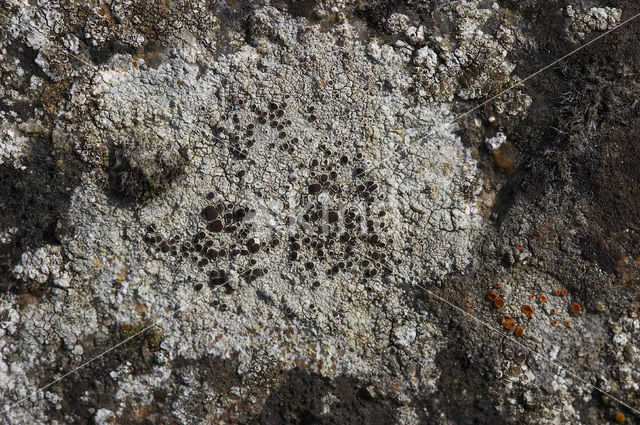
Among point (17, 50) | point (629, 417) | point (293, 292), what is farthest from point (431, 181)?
point (17, 50)

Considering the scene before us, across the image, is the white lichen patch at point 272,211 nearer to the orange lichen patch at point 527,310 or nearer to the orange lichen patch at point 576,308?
the orange lichen patch at point 527,310

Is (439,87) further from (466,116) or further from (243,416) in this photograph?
(243,416)

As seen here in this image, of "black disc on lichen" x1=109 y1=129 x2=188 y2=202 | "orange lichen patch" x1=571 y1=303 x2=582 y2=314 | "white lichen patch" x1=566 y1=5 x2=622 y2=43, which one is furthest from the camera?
"white lichen patch" x1=566 y1=5 x2=622 y2=43

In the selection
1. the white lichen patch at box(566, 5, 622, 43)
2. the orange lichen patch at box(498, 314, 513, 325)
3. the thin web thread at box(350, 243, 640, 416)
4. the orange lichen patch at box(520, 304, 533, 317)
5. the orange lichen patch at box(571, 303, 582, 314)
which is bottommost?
the thin web thread at box(350, 243, 640, 416)

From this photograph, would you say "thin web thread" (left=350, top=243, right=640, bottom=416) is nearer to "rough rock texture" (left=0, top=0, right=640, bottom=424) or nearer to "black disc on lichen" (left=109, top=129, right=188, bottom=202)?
"rough rock texture" (left=0, top=0, right=640, bottom=424)

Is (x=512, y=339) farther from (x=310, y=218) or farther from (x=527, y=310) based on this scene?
(x=310, y=218)

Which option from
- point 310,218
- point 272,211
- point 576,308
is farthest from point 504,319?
point 272,211

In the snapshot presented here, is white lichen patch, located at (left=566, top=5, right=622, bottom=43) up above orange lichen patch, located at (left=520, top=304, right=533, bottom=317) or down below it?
above

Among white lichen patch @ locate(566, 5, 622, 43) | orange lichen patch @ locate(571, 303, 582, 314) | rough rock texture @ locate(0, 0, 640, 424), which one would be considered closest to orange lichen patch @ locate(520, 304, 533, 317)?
rough rock texture @ locate(0, 0, 640, 424)
